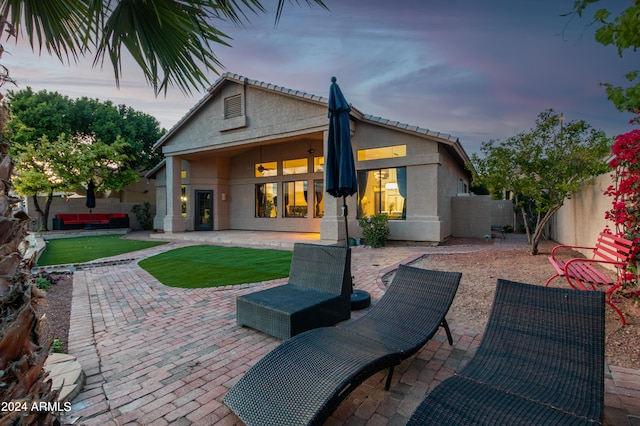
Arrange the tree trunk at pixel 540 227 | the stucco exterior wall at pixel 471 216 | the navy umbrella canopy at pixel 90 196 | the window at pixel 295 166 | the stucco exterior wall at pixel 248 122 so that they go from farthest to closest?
the navy umbrella canopy at pixel 90 196, the window at pixel 295 166, the stucco exterior wall at pixel 471 216, the stucco exterior wall at pixel 248 122, the tree trunk at pixel 540 227

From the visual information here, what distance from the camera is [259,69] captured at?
9.77m

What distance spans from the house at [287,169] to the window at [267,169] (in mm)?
55

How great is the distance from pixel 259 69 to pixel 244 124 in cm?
410

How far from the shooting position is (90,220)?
19.8 meters

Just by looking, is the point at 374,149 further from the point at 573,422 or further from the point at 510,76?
the point at 573,422

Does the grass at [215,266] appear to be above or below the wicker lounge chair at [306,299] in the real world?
below

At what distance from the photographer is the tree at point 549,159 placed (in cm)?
776

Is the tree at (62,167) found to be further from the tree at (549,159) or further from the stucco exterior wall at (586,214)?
the stucco exterior wall at (586,214)

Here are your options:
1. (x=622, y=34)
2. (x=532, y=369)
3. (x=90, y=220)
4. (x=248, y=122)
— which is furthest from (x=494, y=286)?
(x=90, y=220)

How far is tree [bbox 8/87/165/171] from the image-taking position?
1862 centimetres

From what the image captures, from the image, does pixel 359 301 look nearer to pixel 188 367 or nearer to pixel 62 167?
pixel 188 367

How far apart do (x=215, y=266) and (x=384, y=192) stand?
680 centimetres

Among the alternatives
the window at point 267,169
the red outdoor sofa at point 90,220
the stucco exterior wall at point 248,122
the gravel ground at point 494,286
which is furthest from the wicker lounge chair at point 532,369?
the red outdoor sofa at point 90,220

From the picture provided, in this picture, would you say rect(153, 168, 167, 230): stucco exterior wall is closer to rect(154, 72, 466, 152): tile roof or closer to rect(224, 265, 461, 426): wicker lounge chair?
rect(154, 72, 466, 152): tile roof
